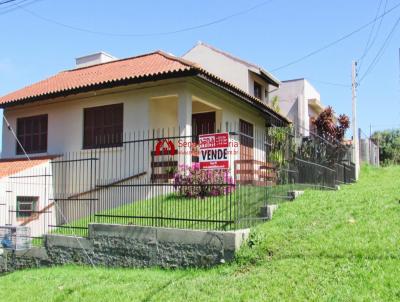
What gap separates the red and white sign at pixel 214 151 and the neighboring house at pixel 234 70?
13560mm

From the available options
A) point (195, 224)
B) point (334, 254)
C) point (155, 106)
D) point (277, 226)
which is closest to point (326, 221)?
point (277, 226)

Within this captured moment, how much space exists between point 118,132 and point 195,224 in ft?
21.9

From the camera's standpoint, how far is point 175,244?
8.42 metres

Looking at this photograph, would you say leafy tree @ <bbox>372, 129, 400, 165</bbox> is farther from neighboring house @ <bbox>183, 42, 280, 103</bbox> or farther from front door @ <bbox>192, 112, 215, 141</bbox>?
front door @ <bbox>192, 112, 215, 141</bbox>

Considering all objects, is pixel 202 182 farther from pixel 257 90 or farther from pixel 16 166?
pixel 257 90

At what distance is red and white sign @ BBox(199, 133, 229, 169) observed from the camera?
8.67 meters

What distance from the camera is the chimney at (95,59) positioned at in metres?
20.1

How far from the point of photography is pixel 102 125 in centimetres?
1507

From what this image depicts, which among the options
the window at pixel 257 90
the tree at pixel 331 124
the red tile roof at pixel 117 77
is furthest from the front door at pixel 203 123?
the tree at pixel 331 124

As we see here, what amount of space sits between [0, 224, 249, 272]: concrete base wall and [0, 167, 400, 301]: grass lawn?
0.25 metres

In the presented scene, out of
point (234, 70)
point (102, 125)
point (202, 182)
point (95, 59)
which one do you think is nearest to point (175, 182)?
point (202, 182)

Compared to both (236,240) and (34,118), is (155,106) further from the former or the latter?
(236,240)

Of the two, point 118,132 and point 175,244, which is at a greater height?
point 118,132

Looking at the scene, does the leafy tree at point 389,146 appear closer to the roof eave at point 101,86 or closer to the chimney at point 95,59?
the chimney at point 95,59
